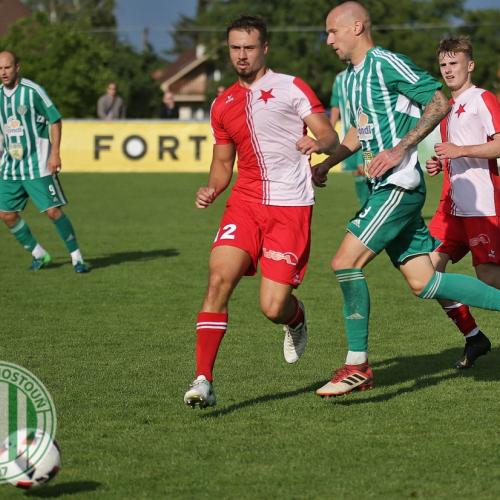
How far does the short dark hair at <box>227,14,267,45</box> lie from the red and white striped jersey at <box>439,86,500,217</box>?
5.04 ft

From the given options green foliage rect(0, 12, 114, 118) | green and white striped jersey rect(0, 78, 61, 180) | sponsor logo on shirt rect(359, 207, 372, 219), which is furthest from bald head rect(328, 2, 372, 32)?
green foliage rect(0, 12, 114, 118)

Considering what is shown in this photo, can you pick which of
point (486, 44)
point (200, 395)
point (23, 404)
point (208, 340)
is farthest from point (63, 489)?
point (486, 44)

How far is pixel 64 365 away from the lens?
5.52 meters

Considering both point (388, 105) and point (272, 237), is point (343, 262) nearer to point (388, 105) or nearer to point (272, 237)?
point (272, 237)

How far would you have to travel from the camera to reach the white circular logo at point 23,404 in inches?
168

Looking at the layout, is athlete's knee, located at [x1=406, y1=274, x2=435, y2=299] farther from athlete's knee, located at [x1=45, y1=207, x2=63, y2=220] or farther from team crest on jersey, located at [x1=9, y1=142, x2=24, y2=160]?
team crest on jersey, located at [x1=9, y1=142, x2=24, y2=160]

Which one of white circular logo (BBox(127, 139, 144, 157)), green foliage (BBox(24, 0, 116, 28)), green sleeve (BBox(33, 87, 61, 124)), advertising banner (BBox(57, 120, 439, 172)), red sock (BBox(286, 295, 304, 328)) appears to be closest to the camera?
red sock (BBox(286, 295, 304, 328))

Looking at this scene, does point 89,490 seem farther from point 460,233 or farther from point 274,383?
point 460,233

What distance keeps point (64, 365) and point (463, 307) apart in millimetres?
2656

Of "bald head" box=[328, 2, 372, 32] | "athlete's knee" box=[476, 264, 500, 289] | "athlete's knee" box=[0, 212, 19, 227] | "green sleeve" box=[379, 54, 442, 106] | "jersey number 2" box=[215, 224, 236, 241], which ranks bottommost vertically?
"athlete's knee" box=[0, 212, 19, 227]

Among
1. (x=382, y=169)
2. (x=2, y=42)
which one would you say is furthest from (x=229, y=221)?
(x=2, y=42)

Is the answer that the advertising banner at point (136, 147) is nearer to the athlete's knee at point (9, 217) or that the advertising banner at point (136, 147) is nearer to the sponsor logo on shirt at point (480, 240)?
the athlete's knee at point (9, 217)

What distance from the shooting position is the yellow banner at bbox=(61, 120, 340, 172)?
23.1 meters

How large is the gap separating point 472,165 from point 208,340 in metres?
2.20
